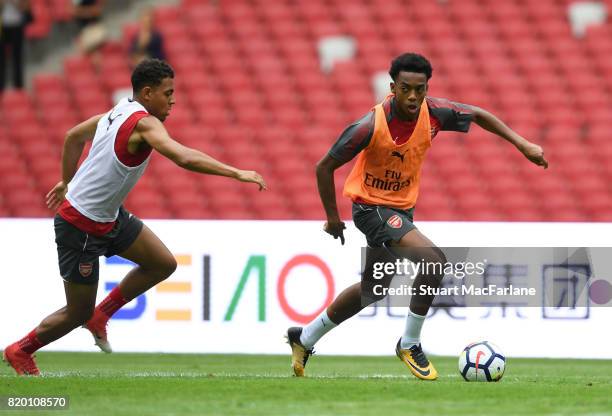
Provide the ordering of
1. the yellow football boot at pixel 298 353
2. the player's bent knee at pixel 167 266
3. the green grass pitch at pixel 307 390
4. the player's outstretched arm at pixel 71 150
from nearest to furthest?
the green grass pitch at pixel 307 390 → the player's outstretched arm at pixel 71 150 → the player's bent knee at pixel 167 266 → the yellow football boot at pixel 298 353

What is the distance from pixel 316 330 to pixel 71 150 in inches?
85.4

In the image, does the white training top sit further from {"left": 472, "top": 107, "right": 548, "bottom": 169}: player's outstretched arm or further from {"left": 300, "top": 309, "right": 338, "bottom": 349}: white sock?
{"left": 472, "top": 107, "right": 548, "bottom": 169}: player's outstretched arm

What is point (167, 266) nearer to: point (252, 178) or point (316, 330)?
point (316, 330)

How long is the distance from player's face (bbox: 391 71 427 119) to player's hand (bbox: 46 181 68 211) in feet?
8.25

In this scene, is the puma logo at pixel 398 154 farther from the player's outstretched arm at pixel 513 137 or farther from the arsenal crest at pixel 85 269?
the arsenal crest at pixel 85 269

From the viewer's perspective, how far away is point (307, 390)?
7.20 meters

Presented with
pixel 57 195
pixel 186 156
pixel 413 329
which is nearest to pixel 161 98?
pixel 186 156

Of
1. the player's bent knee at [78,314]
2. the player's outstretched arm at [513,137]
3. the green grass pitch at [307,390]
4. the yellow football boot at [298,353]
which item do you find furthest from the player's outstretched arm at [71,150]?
the player's outstretched arm at [513,137]

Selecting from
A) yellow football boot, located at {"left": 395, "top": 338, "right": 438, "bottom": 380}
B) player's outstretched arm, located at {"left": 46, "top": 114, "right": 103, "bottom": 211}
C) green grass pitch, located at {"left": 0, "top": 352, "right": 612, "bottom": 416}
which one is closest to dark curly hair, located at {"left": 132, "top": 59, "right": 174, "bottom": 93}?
player's outstretched arm, located at {"left": 46, "top": 114, "right": 103, "bottom": 211}

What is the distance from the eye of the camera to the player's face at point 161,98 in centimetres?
759

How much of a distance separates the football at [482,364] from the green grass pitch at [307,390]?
A: 10 centimetres

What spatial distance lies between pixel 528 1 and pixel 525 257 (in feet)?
27.0

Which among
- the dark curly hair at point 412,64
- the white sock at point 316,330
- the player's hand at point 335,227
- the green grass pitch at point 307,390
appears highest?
the dark curly hair at point 412,64

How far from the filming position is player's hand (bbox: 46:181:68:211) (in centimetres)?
821
